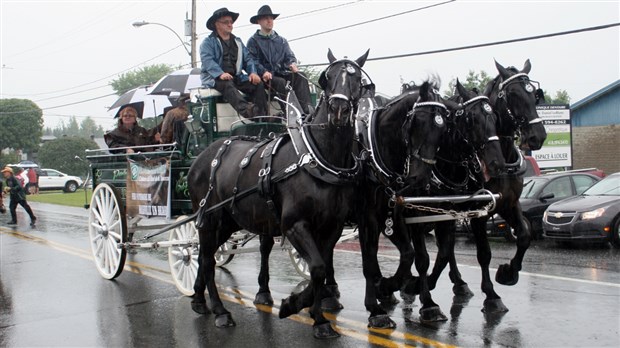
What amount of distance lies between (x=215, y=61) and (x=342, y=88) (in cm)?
337

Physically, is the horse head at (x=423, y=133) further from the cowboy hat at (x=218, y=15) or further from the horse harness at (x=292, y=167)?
the cowboy hat at (x=218, y=15)

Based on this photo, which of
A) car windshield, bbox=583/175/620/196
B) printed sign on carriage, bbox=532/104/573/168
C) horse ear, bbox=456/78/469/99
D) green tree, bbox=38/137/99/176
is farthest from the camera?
green tree, bbox=38/137/99/176

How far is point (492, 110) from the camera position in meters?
7.58

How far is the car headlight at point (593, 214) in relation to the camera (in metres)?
13.2

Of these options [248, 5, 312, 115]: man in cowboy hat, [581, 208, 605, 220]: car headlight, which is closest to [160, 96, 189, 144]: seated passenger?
[248, 5, 312, 115]: man in cowboy hat

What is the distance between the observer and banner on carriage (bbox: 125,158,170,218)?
9.65m

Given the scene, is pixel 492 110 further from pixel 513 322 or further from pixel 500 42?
pixel 500 42

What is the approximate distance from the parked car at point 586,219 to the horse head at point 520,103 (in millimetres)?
6188

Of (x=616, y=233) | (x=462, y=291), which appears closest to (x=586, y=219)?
(x=616, y=233)

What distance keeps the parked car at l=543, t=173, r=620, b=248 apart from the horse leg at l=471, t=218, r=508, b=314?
6023 millimetres

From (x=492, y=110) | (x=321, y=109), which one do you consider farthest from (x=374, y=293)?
(x=492, y=110)

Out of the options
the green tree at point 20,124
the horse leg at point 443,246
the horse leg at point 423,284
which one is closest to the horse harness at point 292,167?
the horse leg at point 423,284

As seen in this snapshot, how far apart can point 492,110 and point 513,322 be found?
230 centimetres

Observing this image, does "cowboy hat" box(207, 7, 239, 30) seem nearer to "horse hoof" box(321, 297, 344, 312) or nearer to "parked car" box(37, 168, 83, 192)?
"horse hoof" box(321, 297, 344, 312)
